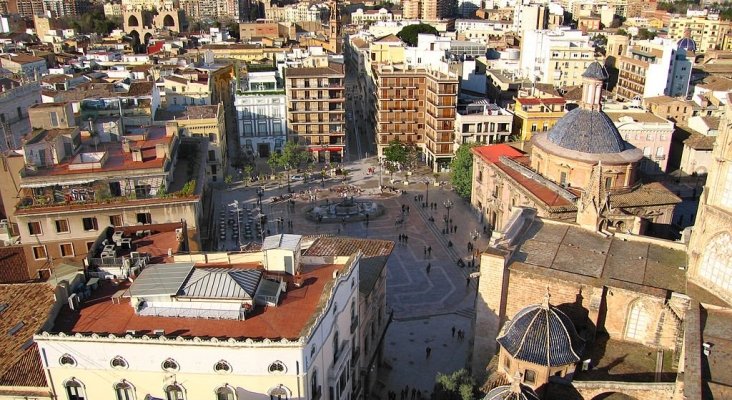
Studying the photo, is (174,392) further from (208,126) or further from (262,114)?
(262,114)

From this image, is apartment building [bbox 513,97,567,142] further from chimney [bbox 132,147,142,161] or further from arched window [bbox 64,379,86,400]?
arched window [bbox 64,379,86,400]

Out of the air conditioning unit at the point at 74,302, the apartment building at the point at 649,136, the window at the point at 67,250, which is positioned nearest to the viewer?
the air conditioning unit at the point at 74,302

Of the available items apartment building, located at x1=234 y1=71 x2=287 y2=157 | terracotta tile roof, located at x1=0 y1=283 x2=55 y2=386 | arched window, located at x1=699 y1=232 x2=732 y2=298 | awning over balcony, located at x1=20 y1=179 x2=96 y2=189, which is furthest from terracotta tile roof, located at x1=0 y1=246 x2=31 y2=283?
apartment building, located at x1=234 y1=71 x2=287 y2=157

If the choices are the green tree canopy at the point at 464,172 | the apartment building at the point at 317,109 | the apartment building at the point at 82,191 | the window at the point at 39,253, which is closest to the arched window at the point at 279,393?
the apartment building at the point at 82,191

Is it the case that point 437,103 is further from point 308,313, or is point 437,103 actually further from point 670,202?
point 308,313

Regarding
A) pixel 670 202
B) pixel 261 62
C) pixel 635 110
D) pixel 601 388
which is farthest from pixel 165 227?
pixel 261 62

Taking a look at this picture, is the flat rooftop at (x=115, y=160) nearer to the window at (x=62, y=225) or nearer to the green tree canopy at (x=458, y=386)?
the window at (x=62, y=225)
